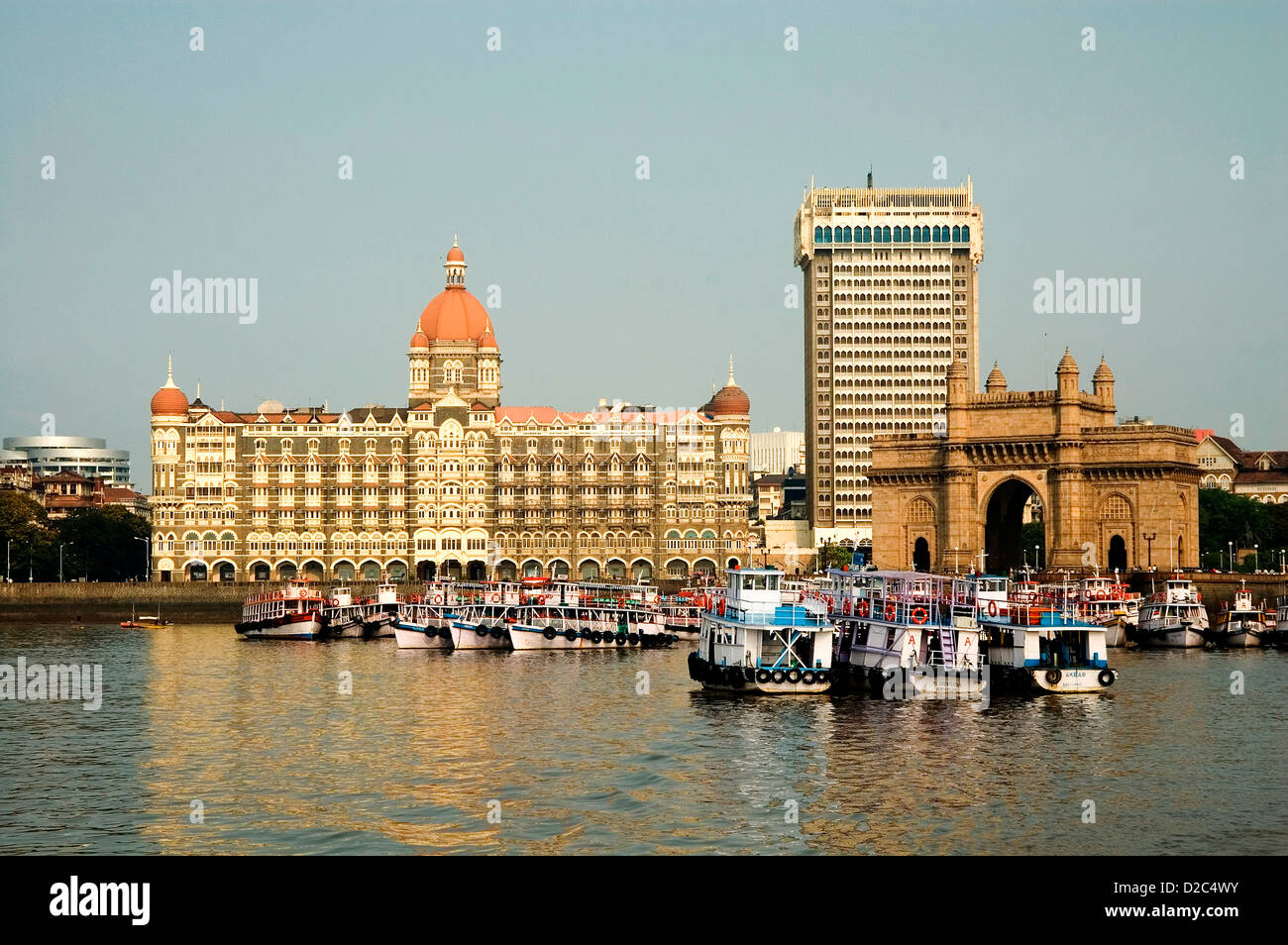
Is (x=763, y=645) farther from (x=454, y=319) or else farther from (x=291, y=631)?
(x=454, y=319)

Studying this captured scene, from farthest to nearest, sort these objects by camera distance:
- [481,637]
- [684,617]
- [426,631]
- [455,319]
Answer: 1. [455,319]
2. [684,617]
3. [426,631]
4. [481,637]

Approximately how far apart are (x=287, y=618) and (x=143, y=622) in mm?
25968

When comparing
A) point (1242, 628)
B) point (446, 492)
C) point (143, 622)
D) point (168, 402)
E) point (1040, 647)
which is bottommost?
point (143, 622)

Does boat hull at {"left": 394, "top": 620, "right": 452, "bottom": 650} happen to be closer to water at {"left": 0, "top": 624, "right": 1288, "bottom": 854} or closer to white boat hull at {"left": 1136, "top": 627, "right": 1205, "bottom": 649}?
water at {"left": 0, "top": 624, "right": 1288, "bottom": 854}

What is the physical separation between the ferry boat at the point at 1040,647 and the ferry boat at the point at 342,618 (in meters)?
57.1

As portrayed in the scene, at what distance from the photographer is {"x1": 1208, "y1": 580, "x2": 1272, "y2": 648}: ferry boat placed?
94125 millimetres

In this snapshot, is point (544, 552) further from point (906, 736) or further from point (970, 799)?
point (970, 799)

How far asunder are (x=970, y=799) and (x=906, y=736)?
36.4ft

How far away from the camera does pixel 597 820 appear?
3703 cm

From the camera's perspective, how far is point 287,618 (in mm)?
112062

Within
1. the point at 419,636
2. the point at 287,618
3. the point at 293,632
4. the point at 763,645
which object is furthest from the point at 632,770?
the point at 287,618

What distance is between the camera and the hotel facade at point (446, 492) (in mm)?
163500
